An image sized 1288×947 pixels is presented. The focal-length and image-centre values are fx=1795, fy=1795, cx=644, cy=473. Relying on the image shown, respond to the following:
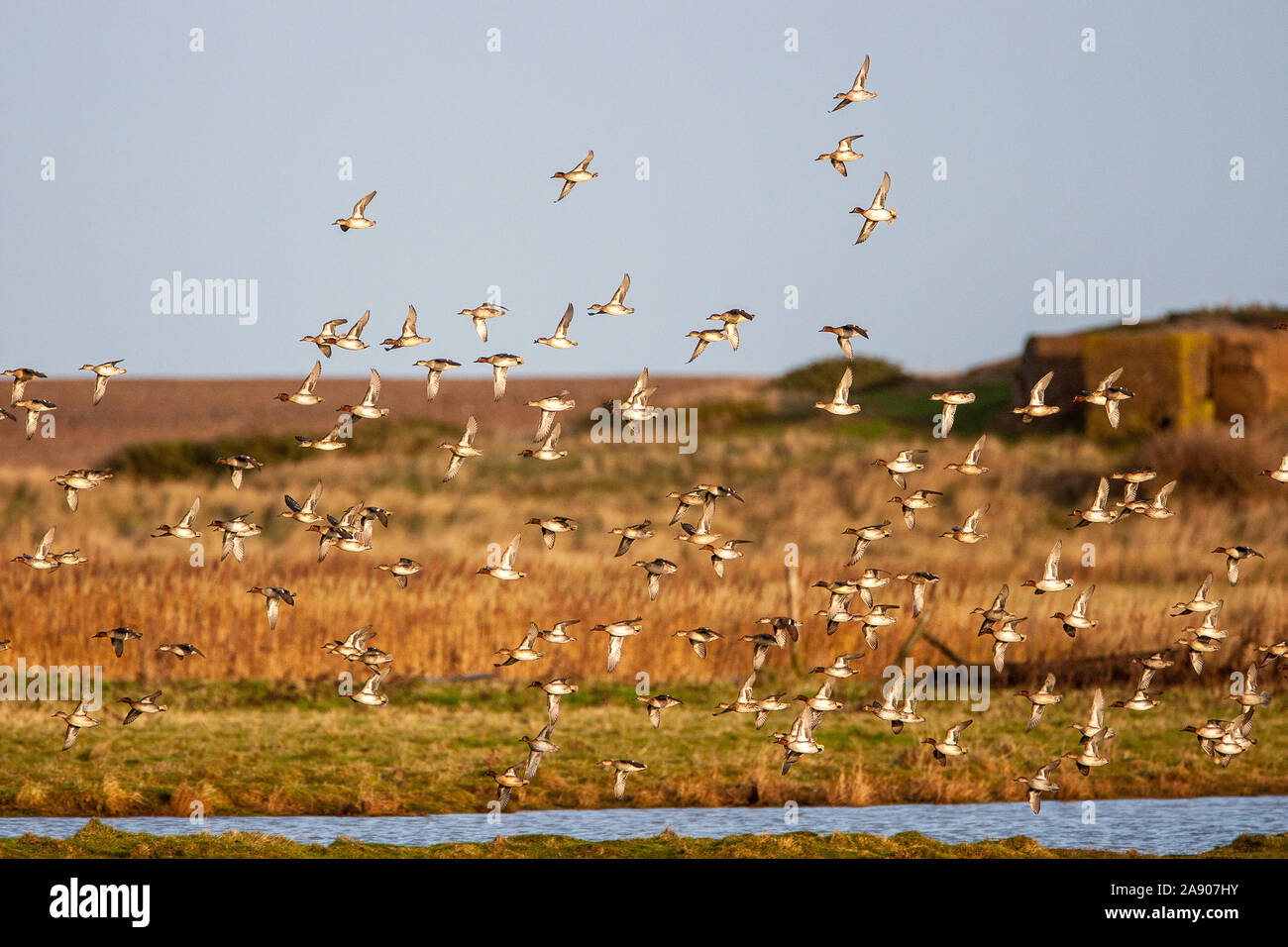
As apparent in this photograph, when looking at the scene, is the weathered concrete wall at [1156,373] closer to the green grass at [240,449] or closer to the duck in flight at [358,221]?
the green grass at [240,449]

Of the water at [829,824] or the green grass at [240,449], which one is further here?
the green grass at [240,449]

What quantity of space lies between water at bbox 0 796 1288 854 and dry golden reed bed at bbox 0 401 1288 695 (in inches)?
250

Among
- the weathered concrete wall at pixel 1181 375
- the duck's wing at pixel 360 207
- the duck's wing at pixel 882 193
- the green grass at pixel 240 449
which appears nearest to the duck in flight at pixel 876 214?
the duck's wing at pixel 882 193

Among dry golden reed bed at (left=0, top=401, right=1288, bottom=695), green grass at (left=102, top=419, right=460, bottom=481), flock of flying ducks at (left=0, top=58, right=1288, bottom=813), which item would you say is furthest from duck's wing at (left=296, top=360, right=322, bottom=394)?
green grass at (left=102, top=419, right=460, bottom=481)

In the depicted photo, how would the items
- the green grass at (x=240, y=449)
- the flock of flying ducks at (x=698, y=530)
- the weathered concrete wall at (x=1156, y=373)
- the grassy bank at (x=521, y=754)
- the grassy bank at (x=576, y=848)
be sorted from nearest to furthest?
the grassy bank at (x=576, y=848)
the flock of flying ducks at (x=698, y=530)
the grassy bank at (x=521, y=754)
the weathered concrete wall at (x=1156, y=373)
the green grass at (x=240, y=449)

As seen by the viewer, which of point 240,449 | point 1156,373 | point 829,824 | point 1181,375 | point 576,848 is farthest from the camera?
point 240,449

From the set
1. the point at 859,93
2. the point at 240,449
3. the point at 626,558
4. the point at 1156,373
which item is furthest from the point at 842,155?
the point at 240,449

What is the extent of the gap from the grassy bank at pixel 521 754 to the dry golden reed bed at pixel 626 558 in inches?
54.8

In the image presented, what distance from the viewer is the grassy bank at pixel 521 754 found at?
68.0ft

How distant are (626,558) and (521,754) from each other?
1632cm

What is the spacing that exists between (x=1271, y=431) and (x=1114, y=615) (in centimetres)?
2584

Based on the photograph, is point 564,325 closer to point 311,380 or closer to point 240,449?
point 311,380

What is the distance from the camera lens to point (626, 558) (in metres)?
39.2
